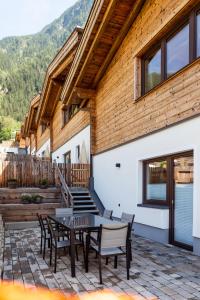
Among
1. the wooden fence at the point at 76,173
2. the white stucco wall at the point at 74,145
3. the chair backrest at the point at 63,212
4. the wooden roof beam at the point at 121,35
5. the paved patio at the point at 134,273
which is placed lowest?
the paved patio at the point at 134,273

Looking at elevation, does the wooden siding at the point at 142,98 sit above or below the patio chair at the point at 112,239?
above

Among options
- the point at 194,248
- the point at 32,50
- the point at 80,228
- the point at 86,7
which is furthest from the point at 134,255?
the point at 86,7

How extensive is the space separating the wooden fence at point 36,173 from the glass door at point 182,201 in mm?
6043

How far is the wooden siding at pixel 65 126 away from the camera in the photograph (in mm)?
12766

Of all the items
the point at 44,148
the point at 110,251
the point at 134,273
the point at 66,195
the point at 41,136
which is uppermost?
the point at 41,136

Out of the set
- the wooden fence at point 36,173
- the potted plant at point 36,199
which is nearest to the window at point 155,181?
the potted plant at point 36,199

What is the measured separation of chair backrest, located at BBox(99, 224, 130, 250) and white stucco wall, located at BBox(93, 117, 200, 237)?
1720 millimetres

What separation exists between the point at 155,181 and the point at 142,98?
2.16 metres

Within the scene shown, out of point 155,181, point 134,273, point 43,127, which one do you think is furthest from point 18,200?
point 43,127

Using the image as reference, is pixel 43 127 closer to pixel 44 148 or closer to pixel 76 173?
pixel 44 148

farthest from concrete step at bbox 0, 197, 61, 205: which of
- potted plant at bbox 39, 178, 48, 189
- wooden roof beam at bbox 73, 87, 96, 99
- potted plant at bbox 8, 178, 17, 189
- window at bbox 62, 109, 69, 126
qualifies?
window at bbox 62, 109, 69, 126

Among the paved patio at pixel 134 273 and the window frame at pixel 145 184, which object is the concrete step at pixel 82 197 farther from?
the paved patio at pixel 134 273

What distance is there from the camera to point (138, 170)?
8.20 meters

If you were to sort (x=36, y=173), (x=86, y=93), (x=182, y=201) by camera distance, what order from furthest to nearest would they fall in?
(x=36, y=173) < (x=86, y=93) < (x=182, y=201)
